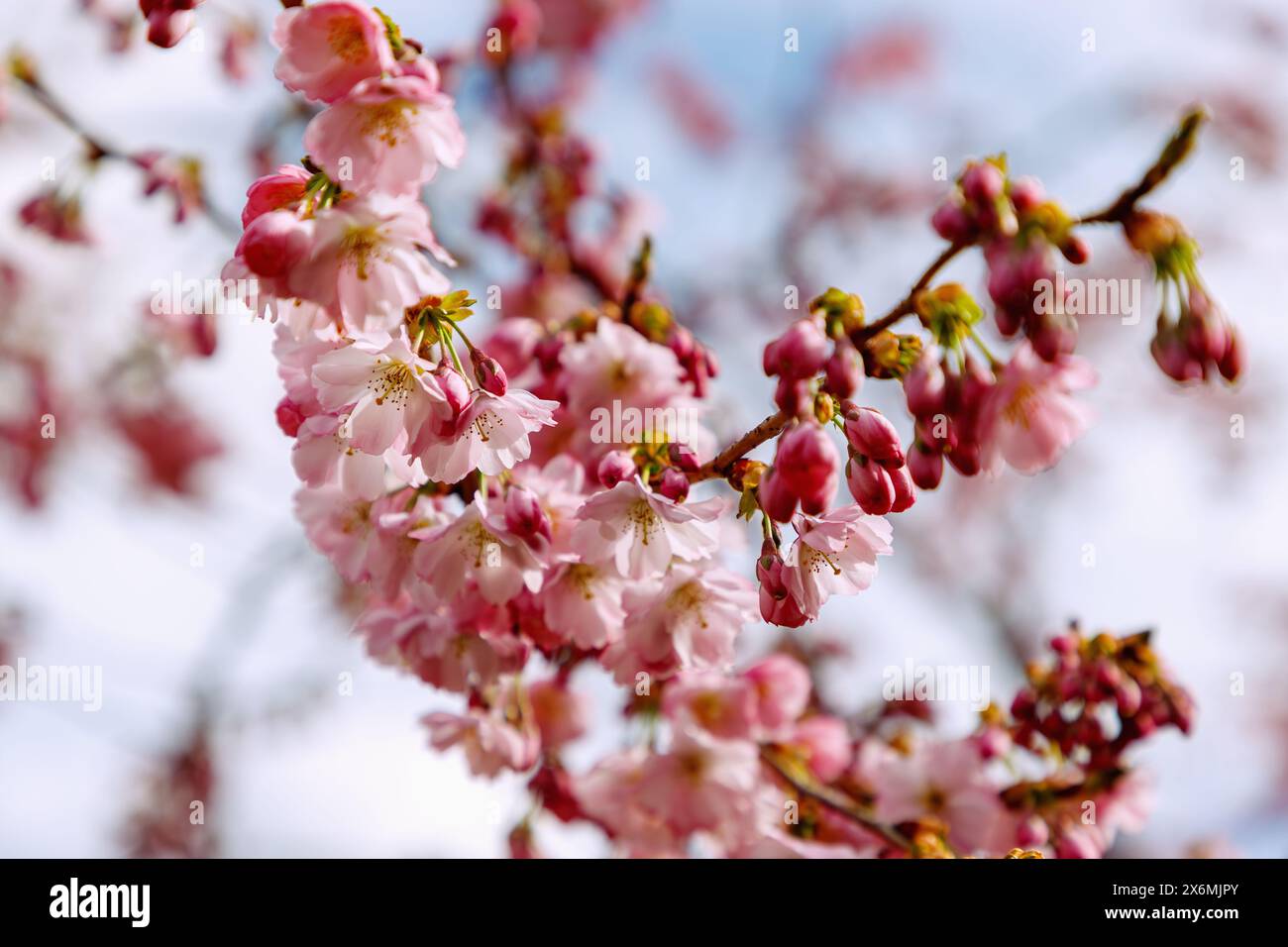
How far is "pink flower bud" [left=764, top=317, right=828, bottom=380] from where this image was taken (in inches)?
43.8

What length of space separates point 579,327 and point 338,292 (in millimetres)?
617

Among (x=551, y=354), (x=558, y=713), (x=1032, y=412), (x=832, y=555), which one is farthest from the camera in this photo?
(x=558, y=713)

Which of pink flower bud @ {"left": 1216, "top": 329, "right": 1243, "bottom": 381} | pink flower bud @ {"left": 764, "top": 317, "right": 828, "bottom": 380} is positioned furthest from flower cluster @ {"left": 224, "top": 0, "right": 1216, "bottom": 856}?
pink flower bud @ {"left": 1216, "top": 329, "right": 1243, "bottom": 381}

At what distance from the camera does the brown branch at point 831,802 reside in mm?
1859

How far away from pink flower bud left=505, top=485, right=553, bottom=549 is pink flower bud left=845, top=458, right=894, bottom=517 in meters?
0.44

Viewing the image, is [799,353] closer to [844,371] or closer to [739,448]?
[844,371]

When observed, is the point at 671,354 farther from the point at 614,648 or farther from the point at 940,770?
the point at 940,770

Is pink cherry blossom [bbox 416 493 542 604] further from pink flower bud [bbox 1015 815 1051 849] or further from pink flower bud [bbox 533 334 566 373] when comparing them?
pink flower bud [bbox 1015 815 1051 849]

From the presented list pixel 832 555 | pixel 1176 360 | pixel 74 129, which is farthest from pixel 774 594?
pixel 74 129

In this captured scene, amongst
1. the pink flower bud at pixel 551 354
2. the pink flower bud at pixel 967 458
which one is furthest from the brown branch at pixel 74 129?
the pink flower bud at pixel 967 458

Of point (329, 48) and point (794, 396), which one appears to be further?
point (329, 48)

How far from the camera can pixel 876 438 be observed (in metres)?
1.13

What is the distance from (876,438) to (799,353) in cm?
14
